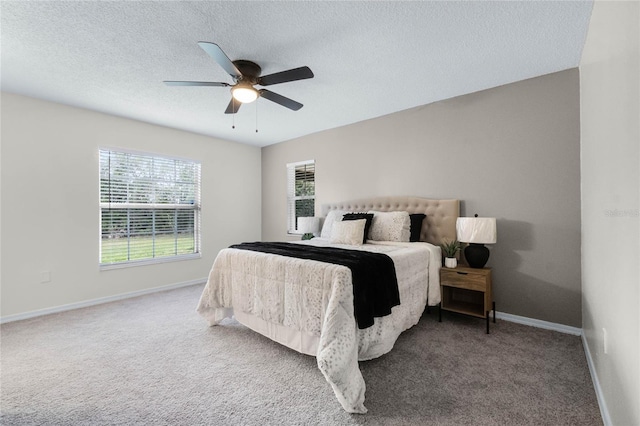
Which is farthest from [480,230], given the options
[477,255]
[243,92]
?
[243,92]

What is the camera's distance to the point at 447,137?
3463 millimetres

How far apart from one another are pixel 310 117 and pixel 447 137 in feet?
6.17

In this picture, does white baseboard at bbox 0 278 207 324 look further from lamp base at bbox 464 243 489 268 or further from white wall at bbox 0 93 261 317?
lamp base at bbox 464 243 489 268

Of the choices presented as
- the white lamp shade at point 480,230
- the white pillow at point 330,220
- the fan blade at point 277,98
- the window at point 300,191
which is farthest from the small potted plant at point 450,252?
the window at point 300,191

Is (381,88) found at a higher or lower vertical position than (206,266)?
higher

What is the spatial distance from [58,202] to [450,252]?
4743mm

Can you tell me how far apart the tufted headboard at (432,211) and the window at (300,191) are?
143 cm

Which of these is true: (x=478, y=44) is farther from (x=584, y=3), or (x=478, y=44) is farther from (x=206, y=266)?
(x=206, y=266)

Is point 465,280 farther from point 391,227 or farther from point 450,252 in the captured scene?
point 391,227

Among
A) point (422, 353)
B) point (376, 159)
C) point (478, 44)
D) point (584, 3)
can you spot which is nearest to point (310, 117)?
point (376, 159)

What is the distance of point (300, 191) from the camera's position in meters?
5.31

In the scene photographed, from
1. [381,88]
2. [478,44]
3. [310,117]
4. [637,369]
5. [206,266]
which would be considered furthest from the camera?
[206,266]

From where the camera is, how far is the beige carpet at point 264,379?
65.0 inches

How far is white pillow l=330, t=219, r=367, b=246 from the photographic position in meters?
3.42
